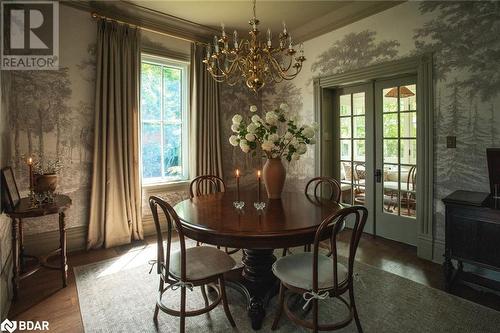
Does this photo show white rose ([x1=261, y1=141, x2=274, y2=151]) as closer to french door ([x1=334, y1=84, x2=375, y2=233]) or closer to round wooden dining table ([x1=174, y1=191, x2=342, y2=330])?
round wooden dining table ([x1=174, y1=191, x2=342, y2=330])

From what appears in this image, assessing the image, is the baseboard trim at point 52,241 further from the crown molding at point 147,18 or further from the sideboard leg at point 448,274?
the sideboard leg at point 448,274

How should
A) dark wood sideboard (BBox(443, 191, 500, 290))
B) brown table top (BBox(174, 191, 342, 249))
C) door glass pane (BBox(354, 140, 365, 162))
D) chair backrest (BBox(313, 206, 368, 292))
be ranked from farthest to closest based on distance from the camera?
1. door glass pane (BBox(354, 140, 365, 162))
2. dark wood sideboard (BBox(443, 191, 500, 290))
3. brown table top (BBox(174, 191, 342, 249))
4. chair backrest (BBox(313, 206, 368, 292))

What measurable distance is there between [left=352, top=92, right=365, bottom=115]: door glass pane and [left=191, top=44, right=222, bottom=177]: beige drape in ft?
6.45

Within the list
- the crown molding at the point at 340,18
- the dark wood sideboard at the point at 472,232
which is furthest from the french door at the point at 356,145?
the dark wood sideboard at the point at 472,232

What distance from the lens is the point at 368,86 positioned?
3.78 meters

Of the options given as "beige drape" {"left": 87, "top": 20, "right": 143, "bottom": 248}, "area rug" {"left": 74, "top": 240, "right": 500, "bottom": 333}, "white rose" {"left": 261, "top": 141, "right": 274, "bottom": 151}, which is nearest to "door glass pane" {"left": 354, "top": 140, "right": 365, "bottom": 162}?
"area rug" {"left": 74, "top": 240, "right": 500, "bottom": 333}

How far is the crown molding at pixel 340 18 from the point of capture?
11.1ft

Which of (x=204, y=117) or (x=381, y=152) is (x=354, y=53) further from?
(x=204, y=117)

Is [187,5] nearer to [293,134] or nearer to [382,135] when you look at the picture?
[293,134]

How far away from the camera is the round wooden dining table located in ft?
5.56

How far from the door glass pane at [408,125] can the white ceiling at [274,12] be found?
1.26 metres

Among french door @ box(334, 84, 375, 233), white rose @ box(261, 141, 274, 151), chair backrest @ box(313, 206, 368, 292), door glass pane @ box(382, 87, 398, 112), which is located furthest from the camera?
french door @ box(334, 84, 375, 233)

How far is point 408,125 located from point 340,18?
1.63 meters

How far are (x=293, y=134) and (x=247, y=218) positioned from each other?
86 cm
